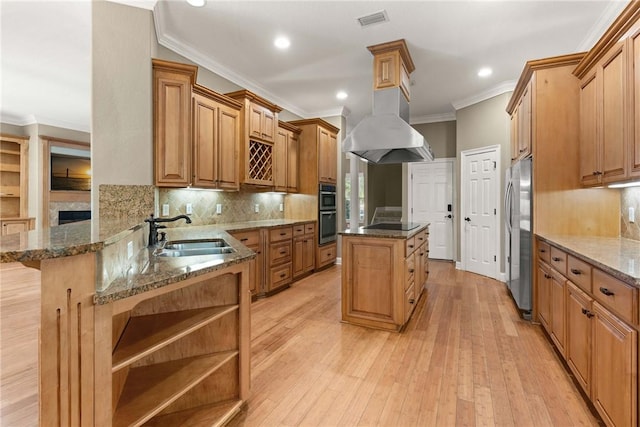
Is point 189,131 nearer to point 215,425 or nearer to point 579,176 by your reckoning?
point 215,425

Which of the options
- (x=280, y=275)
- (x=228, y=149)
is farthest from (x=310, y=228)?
(x=228, y=149)

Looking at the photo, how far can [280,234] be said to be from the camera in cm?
420

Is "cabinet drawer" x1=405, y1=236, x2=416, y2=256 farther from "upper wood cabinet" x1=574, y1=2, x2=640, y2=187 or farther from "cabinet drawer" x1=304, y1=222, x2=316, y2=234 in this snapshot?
"cabinet drawer" x1=304, y1=222, x2=316, y2=234

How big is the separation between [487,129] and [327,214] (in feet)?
9.71

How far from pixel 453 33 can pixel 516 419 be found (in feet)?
11.3

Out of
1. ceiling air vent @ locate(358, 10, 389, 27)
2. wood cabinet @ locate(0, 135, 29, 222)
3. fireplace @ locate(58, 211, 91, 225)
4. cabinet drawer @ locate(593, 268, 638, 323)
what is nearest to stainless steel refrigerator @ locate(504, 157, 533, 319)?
cabinet drawer @ locate(593, 268, 638, 323)

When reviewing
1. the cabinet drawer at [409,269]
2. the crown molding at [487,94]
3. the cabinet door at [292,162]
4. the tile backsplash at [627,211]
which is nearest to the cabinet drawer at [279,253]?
the cabinet door at [292,162]

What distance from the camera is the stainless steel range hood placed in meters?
3.13

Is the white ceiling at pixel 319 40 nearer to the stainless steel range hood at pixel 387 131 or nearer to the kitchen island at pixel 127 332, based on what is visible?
the stainless steel range hood at pixel 387 131

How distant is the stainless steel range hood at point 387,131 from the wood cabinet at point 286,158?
159 centimetres

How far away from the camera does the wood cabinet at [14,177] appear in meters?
6.25

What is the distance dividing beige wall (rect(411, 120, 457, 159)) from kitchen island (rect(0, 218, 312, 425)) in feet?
17.5

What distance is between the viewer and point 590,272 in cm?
176

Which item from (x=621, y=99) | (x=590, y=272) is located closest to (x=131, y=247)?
(x=590, y=272)
